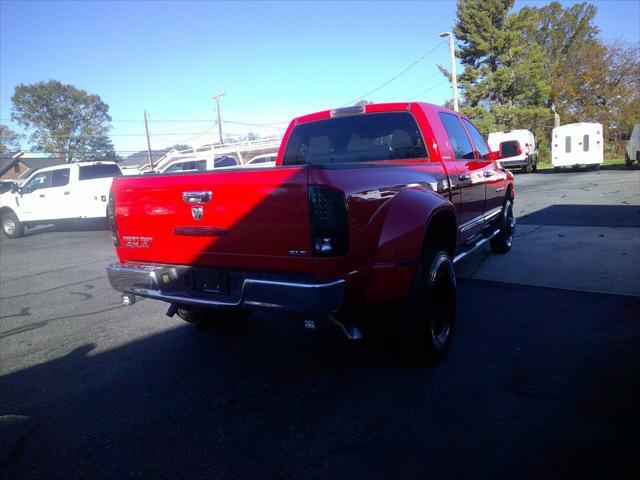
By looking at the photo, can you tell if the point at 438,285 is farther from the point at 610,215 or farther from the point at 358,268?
the point at 610,215

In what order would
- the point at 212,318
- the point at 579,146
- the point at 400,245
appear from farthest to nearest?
the point at 579,146 < the point at 212,318 < the point at 400,245

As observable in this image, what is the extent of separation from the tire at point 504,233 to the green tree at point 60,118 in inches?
2751

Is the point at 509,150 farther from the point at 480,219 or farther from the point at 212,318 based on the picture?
the point at 212,318

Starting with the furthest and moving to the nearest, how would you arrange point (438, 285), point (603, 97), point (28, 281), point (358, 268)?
point (603, 97)
point (28, 281)
point (438, 285)
point (358, 268)

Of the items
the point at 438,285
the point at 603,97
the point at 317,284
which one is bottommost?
the point at 438,285

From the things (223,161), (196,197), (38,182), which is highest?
(223,161)

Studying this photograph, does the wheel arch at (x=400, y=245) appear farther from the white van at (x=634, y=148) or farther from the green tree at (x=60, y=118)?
the green tree at (x=60, y=118)

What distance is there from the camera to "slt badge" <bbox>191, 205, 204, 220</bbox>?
3.13 metres

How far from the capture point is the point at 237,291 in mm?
3031

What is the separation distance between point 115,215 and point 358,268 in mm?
2019

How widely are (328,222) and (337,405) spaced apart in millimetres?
1205

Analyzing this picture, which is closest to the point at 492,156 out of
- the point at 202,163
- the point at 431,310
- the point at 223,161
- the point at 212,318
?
the point at 431,310

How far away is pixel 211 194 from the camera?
305 centimetres

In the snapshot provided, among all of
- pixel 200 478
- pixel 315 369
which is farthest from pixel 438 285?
pixel 200 478
